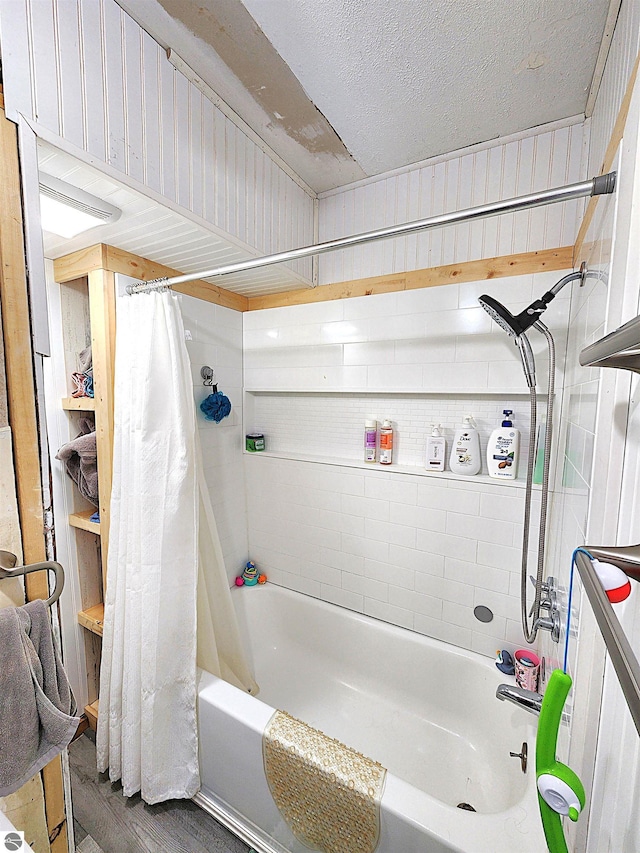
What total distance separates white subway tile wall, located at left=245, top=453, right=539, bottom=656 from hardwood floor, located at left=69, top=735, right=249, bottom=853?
3.13 ft

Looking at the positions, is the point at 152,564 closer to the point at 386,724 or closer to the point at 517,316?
the point at 386,724

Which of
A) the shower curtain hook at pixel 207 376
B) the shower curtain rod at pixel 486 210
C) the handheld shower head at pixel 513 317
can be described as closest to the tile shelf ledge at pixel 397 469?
the shower curtain hook at pixel 207 376

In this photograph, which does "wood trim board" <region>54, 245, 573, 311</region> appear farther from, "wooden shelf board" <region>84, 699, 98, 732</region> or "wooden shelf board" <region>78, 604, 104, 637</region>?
"wooden shelf board" <region>84, 699, 98, 732</region>

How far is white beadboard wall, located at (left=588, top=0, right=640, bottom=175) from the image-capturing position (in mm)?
731

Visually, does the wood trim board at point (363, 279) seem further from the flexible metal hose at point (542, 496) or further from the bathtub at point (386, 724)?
the bathtub at point (386, 724)

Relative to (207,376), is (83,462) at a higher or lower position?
lower

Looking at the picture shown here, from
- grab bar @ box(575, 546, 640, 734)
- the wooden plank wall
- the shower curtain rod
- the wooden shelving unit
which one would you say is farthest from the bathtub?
the shower curtain rod

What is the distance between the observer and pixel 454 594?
1.64 meters

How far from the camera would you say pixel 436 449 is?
5.39 ft

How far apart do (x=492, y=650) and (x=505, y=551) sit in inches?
17.7

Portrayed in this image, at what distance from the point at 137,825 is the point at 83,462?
4.41 ft

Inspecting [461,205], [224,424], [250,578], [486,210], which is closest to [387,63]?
[461,205]

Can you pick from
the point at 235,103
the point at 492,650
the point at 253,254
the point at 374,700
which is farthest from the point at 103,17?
the point at 374,700

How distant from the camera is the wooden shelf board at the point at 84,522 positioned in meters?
1.58
